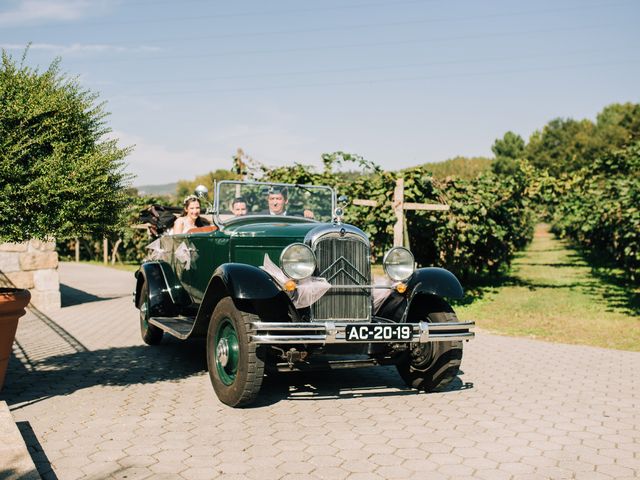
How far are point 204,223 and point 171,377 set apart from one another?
7.92 ft

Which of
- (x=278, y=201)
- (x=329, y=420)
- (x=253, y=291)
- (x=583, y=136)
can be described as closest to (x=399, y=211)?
(x=278, y=201)

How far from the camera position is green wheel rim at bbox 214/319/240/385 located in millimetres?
4992

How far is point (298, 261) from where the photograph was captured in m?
4.96

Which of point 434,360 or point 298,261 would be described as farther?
point 434,360

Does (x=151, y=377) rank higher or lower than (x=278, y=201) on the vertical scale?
lower

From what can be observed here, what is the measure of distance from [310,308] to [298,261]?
1.37 ft

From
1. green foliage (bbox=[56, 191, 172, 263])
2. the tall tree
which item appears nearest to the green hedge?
green foliage (bbox=[56, 191, 172, 263])

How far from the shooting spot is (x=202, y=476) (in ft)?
11.3

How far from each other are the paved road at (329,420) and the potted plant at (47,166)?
111cm

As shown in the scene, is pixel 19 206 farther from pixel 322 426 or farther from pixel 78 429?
pixel 322 426

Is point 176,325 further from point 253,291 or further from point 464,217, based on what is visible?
point 464,217

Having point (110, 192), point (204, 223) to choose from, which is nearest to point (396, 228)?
point (204, 223)

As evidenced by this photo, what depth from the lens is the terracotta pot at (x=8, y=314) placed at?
475 cm

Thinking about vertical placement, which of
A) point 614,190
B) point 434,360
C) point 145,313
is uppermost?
point 614,190
